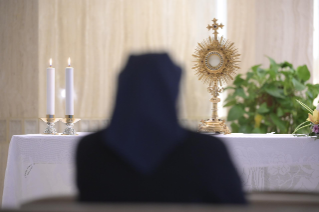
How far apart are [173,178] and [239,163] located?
45.2 inches

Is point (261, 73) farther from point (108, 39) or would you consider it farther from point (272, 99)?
point (108, 39)

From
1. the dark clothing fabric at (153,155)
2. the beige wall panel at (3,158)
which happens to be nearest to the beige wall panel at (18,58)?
the beige wall panel at (3,158)

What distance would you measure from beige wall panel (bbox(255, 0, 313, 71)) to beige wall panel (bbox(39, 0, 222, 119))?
0.64 metres

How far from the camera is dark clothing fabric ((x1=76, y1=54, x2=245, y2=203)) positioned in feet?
2.85

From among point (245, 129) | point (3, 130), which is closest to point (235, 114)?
point (245, 129)

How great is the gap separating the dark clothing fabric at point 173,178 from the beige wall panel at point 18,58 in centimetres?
306

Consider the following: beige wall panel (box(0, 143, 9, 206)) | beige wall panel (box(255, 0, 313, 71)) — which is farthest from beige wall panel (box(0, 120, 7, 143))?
beige wall panel (box(255, 0, 313, 71))

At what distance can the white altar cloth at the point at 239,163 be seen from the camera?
6.35 ft

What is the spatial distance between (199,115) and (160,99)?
307cm

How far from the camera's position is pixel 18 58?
3752mm

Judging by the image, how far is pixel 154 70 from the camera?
35.2 inches

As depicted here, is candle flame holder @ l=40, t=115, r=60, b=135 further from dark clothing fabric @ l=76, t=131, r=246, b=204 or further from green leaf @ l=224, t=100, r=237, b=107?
green leaf @ l=224, t=100, r=237, b=107

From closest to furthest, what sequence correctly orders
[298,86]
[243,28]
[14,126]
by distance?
[298,86] → [14,126] → [243,28]

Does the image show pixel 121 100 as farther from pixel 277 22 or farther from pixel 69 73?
pixel 277 22
